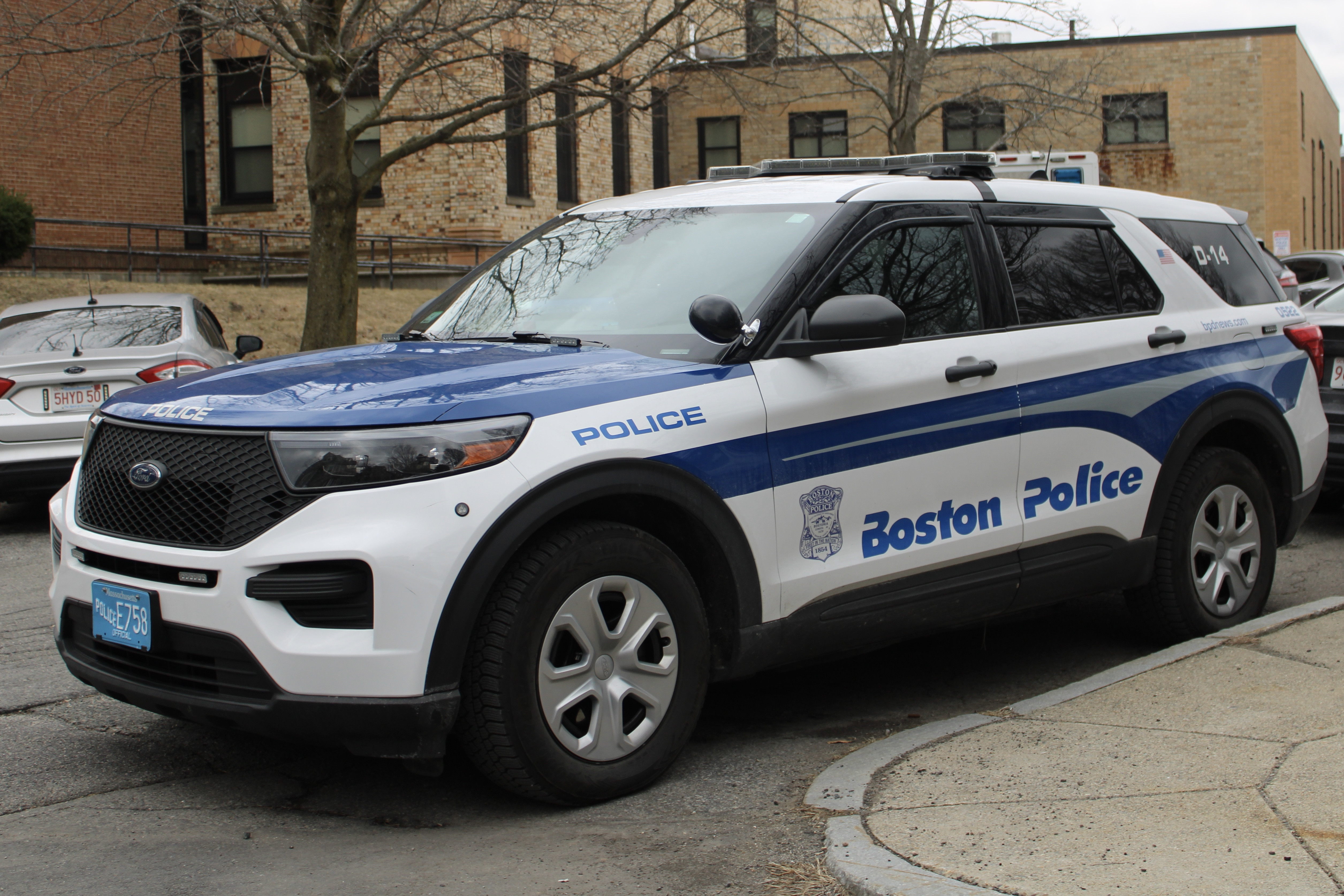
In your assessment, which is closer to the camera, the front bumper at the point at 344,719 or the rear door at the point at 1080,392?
the front bumper at the point at 344,719

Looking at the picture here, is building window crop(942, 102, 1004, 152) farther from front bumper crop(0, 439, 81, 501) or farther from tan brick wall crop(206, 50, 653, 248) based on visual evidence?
front bumper crop(0, 439, 81, 501)

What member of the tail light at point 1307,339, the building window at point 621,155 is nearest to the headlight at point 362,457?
the tail light at point 1307,339

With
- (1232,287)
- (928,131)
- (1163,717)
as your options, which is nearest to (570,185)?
(928,131)

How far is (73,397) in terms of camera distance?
29.8 ft

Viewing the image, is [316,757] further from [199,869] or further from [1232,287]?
[1232,287]

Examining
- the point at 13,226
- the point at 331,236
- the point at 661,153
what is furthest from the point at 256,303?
the point at 661,153

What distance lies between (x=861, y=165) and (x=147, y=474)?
3.14 meters

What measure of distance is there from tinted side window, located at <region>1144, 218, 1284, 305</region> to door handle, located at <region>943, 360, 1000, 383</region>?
1.46 m

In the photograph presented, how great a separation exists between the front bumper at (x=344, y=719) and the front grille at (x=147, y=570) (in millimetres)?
319

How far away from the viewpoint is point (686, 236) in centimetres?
489

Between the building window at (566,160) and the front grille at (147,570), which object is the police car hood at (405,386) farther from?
the building window at (566,160)

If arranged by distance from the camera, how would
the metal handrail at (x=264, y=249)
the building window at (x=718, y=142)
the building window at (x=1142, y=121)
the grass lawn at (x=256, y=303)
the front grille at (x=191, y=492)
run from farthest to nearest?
the building window at (x=718, y=142)
the building window at (x=1142, y=121)
the metal handrail at (x=264, y=249)
the grass lawn at (x=256, y=303)
the front grille at (x=191, y=492)

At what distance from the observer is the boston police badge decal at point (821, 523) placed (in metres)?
4.37

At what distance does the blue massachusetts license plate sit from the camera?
3.82m
